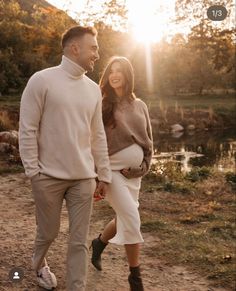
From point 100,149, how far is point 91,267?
166 cm

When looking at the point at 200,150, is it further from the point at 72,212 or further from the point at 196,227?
the point at 72,212

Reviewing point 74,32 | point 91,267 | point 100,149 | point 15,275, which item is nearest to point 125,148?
point 100,149

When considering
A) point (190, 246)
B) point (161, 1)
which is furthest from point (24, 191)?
point (161, 1)

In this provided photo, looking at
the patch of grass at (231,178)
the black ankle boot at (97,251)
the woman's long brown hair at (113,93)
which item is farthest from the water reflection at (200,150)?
the woman's long brown hair at (113,93)

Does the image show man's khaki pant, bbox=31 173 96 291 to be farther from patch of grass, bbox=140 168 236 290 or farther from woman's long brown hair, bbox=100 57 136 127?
patch of grass, bbox=140 168 236 290

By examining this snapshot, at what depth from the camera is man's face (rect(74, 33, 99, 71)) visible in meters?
3.55

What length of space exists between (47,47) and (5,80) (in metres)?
7.00

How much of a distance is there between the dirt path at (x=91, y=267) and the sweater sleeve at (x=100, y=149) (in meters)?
1.16

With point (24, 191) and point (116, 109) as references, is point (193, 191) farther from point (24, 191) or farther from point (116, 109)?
point (116, 109)

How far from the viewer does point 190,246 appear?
5.96m

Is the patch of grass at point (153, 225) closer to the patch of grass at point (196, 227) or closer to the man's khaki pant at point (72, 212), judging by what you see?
the patch of grass at point (196, 227)

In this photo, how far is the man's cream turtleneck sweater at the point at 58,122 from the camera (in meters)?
3.45

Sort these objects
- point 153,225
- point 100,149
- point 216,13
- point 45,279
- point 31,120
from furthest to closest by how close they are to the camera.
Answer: point 153,225 → point 216,13 → point 45,279 → point 100,149 → point 31,120

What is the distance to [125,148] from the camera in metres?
4.32
